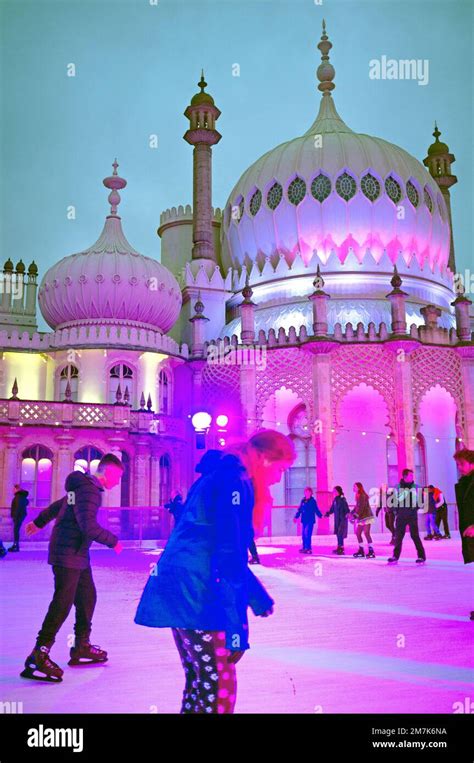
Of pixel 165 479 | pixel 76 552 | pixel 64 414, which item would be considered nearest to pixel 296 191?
pixel 165 479

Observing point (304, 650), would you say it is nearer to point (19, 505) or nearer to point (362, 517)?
point (362, 517)

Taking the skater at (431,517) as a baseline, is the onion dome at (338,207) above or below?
above

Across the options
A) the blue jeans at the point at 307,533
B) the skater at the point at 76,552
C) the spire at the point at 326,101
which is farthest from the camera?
the spire at the point at 326,101

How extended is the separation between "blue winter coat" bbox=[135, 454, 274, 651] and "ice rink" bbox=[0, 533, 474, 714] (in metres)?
1.09

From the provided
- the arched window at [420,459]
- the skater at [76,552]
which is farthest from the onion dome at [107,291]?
the skater at [76,552]

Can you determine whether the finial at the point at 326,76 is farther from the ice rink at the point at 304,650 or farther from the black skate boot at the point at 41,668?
the black skate boot at the point at 41,668

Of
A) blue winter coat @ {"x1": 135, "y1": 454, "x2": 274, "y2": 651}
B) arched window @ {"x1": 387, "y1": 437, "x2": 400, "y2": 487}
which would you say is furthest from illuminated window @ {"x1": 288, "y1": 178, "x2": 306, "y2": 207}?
blue winter coat @ {"x1": 135, "y1": 454, "x2": 274, "y2": 651}

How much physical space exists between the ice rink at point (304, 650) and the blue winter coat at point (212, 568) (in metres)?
1.09

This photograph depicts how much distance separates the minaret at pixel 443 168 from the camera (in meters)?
35.1

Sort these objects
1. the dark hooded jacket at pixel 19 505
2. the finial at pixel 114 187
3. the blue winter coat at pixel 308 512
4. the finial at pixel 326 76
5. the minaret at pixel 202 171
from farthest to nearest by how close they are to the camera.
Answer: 1. the finial at pixel 326 76
2. the minaret at pixel 202 171
3. the finial at pixel 114 187
4. the dark hooded jacket at pixel 19 505
5. the blue winter coat at pixel 308 512

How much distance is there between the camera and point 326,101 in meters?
33.0

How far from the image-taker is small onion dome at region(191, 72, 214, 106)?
31.2 meters
